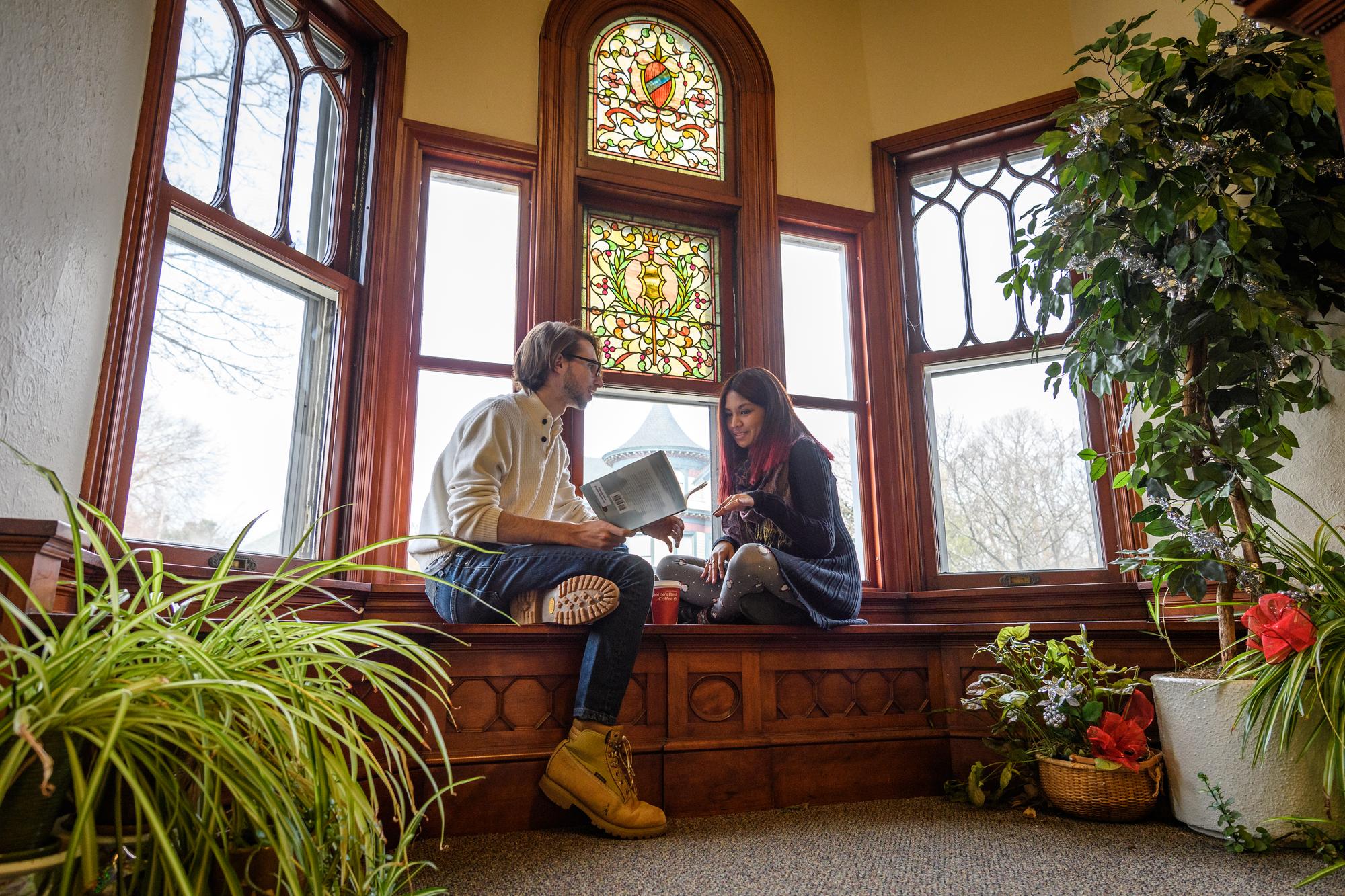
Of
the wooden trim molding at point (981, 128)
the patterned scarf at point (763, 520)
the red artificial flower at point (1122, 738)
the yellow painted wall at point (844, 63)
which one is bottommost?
the red artificial flower at point (1122, 738)

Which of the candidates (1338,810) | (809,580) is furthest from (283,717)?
(1338,810)

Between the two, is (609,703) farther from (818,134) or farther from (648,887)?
(818,134)

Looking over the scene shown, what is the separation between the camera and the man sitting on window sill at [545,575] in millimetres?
1987

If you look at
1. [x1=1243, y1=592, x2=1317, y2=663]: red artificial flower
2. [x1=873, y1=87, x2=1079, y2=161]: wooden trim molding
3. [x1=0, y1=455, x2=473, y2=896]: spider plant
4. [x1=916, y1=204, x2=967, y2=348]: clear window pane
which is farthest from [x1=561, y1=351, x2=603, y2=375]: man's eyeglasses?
[x1=873, y1=87, x2=1079, y2=161]: wooden trim molding

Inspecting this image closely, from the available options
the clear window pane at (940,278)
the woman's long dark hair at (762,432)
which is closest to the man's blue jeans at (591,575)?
the woman's long dark hair at (762,432)

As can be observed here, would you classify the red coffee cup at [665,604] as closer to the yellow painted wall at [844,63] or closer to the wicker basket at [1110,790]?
the wicker basket at [1110,790]

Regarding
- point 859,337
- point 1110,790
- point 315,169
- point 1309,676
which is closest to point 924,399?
point 859,337

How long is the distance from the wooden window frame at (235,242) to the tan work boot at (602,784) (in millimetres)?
1121

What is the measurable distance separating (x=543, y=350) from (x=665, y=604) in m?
0.83

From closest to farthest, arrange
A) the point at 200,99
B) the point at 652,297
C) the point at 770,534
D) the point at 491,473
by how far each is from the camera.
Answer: the point at 491,473, the point at 200,99, the point at 770,534, the point at 652,297

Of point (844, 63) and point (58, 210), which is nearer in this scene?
point (58, 210)

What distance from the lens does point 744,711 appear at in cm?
238

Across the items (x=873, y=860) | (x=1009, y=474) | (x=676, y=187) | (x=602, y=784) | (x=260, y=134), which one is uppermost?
(x=676, y=187)

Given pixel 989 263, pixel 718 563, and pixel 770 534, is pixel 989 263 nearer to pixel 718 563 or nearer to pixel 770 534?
pixel 770 534
